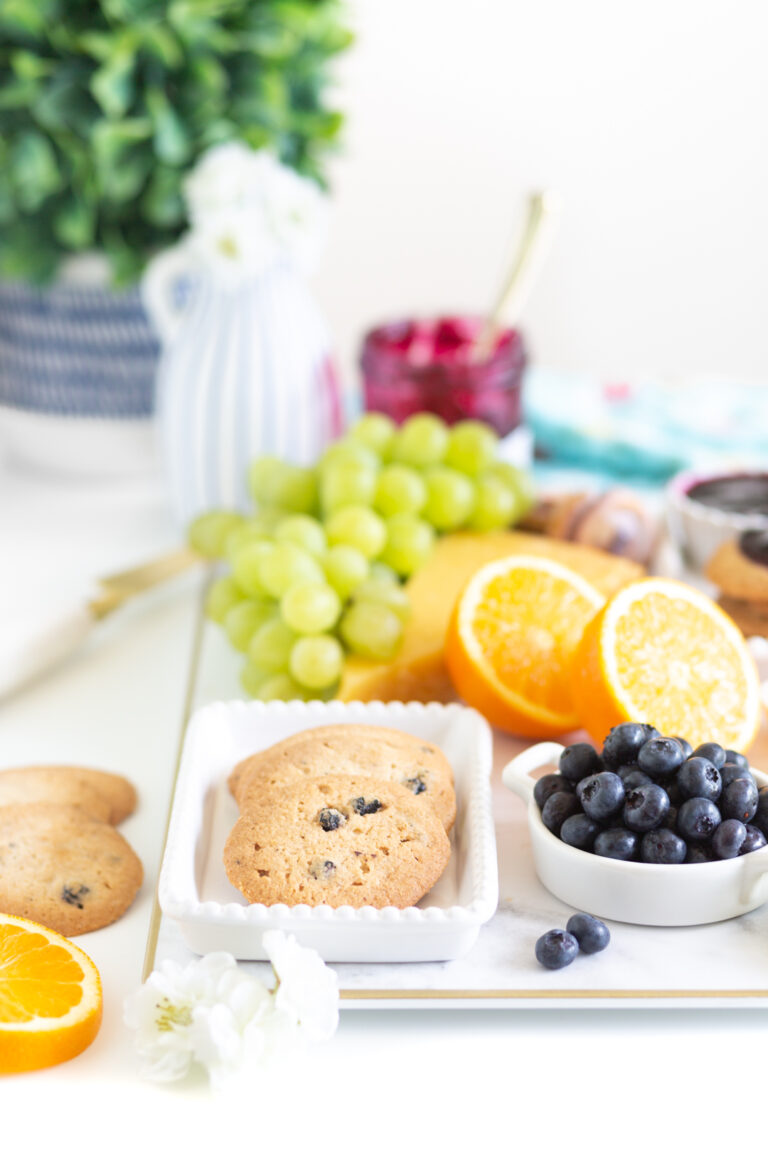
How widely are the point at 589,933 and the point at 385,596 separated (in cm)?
40

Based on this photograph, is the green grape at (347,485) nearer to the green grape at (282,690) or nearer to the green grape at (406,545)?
the green grape at (406,545)

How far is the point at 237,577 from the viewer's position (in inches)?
45.0

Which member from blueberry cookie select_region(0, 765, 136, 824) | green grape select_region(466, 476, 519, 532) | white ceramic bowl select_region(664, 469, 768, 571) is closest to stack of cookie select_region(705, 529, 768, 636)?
white ceramic bowl select_region(664, 469, 768, 571)

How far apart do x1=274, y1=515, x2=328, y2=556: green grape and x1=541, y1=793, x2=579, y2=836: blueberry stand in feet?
1.35

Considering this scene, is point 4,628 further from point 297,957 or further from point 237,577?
point 297,957

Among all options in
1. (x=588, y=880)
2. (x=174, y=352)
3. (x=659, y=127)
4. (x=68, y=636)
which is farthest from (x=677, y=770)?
(x=659, y=127)

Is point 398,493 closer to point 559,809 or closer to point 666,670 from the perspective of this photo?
point 666,670

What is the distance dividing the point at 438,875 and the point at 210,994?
17 centimetres

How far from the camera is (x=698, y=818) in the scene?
2.47 ft

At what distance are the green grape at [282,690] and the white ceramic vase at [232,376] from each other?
1.42ft

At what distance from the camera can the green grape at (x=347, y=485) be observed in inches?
47.4

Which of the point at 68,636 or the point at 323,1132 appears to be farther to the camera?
the point at 68,636

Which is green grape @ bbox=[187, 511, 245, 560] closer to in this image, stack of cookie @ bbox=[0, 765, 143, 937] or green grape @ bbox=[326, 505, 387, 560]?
green grape @ bbox=[326, 505, 387, 560]

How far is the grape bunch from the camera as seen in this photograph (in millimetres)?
Answer: 1062
